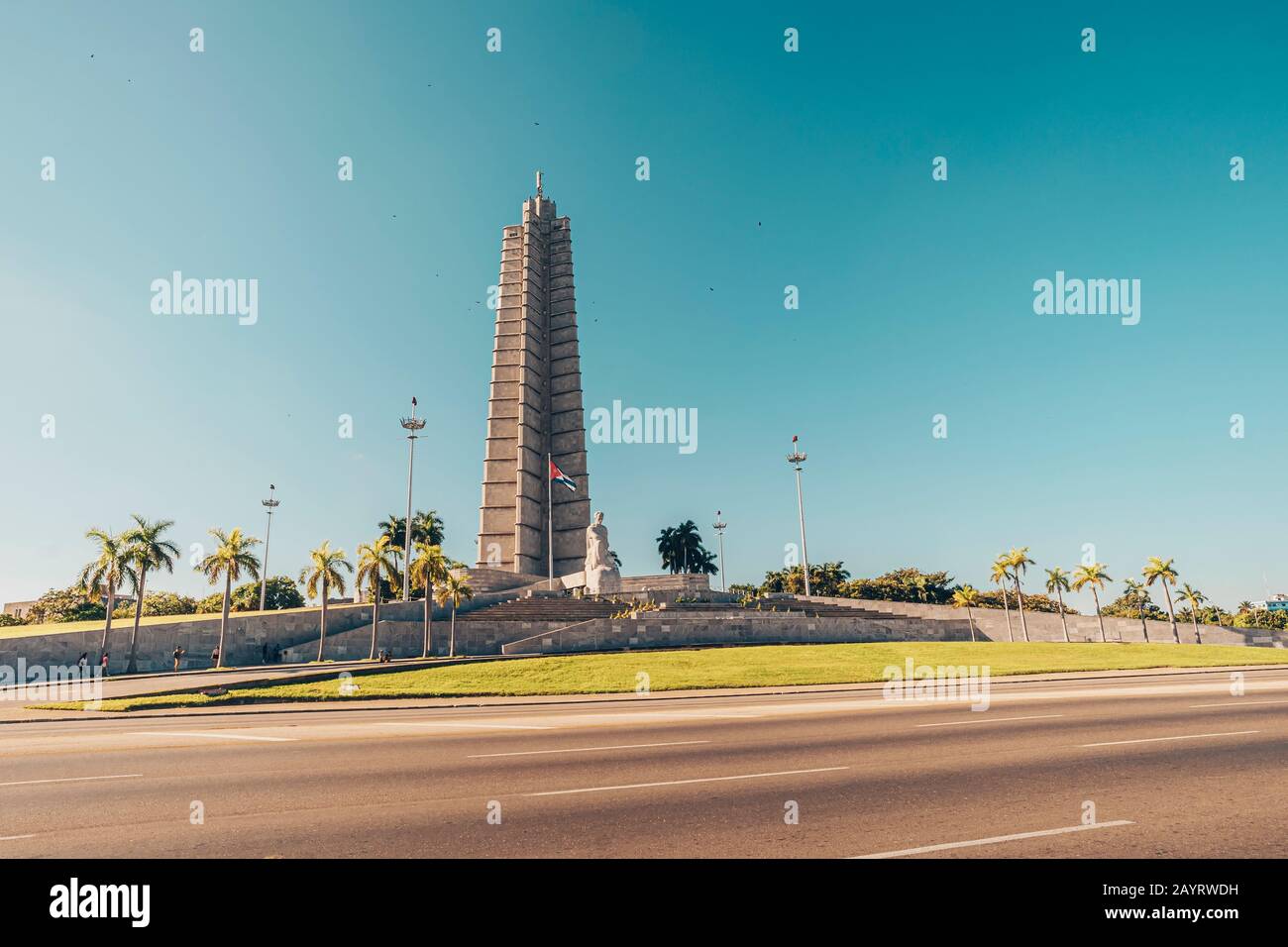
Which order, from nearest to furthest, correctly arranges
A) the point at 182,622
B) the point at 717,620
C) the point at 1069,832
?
1. the point at 1069,832
2. the point at 182,622
3. the point at 717,620

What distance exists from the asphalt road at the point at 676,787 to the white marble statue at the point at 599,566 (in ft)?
131

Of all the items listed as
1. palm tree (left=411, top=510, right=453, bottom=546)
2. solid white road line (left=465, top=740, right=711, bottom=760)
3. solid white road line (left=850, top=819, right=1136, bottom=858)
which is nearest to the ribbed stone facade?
palm tree (left=411, top=510, right=453, bottom=546)

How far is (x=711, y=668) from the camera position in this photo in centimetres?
2928

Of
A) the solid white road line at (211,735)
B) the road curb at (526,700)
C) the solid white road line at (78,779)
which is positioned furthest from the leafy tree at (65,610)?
the solid white road line at (78,779)

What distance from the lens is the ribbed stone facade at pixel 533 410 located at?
72.6 meters

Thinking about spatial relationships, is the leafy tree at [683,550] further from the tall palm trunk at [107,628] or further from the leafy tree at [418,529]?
the tall palm trunk at [107,628]

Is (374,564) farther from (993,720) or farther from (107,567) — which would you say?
(993,720)

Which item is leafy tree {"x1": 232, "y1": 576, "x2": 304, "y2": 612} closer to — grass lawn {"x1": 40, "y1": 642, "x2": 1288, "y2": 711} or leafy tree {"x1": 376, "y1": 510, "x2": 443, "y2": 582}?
leafy tree {"x1": 376, "y1": 510, "x2": 443, "y2": 582}

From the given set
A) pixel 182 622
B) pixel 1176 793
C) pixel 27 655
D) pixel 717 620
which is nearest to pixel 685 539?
pixel 717 620

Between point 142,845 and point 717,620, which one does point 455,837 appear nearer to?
point 142,845

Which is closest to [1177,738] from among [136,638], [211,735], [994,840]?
[994,840]
